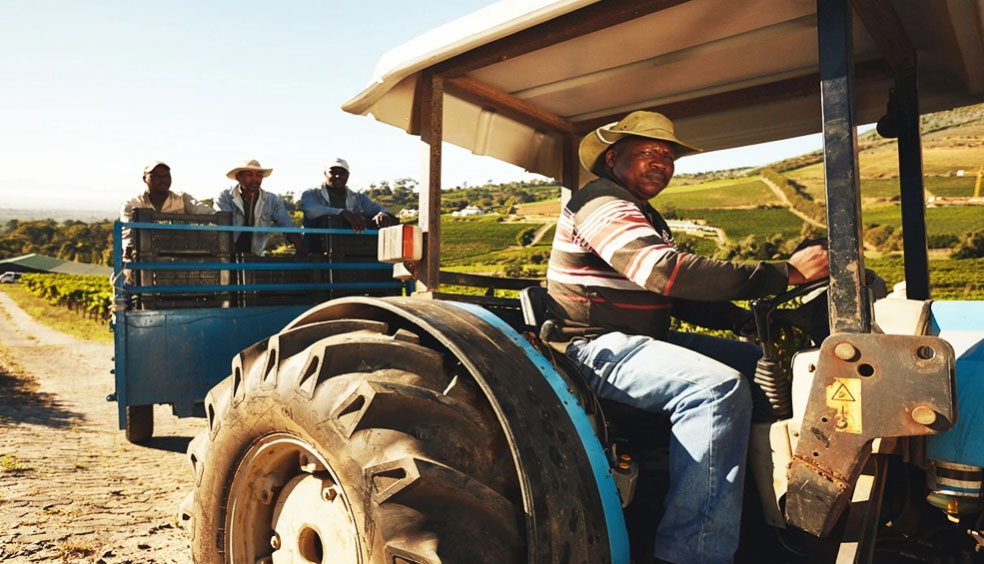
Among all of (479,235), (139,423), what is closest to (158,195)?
(139,423)

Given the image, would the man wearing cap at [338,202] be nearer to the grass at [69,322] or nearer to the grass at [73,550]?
the grass at [73,550]

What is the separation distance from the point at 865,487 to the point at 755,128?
2.02 metres

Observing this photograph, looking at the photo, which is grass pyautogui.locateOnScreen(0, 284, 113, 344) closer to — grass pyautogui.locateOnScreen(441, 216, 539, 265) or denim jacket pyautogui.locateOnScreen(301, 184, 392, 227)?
denim jacket pyautogui.locateOnScreen(301, 184, 392, 227)

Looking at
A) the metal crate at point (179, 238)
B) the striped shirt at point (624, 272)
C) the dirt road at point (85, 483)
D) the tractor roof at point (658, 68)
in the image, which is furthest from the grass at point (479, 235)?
the striped shirt at point (624, 272)

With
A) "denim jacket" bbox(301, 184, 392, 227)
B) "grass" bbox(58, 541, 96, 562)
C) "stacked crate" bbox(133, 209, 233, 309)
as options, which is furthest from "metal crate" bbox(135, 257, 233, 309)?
"grass" bbox(58, 541, 96, 562)

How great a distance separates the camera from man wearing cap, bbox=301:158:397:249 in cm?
661

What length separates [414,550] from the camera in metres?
1.57

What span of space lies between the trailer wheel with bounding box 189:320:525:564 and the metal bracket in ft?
2.25

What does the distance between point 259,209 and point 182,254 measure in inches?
50.7

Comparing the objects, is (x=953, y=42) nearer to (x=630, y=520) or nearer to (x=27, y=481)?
(x=630, y=520)

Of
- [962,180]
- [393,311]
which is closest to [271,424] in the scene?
[393,311]

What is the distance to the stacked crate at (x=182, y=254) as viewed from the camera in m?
5.31

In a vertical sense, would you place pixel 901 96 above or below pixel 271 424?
above

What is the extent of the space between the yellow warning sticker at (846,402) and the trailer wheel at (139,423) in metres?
6.07
